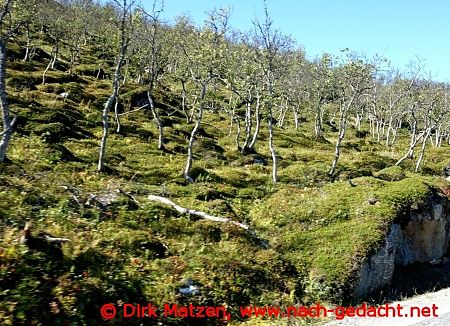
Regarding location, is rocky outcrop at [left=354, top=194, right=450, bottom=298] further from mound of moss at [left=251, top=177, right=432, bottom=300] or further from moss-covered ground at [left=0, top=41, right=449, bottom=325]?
moss-covered ground at [left=0, top=41, right=449, bottom=325]

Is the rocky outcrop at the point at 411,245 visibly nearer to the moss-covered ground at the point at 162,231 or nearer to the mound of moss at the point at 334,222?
the mound of moss at the point at 334,222

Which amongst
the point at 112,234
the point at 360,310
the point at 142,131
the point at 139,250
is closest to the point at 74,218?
the point at 112,234

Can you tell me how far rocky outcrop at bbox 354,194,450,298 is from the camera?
18934mm

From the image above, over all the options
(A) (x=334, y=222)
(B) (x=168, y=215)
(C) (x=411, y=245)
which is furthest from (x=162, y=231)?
(C) (x=411, y=245)

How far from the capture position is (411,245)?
23703 millimetres

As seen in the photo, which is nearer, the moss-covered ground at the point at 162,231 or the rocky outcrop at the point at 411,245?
the moss-covered ground at the point at 162,231

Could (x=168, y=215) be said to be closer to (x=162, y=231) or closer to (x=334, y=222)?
(x=162, y=231)

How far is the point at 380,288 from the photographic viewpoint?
19359 mm

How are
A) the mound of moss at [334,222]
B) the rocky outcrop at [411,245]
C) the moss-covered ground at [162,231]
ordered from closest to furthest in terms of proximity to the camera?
the moss-covered ground at [162,231]
the mound of moss at [334,222]
the rocky outcrop at [411,245]

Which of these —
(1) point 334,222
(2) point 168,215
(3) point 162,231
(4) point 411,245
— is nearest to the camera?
(3) point 162,231

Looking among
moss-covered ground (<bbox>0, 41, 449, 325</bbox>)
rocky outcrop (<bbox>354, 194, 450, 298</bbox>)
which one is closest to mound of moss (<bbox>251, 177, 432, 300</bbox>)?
moss-covered ground (<bbox>0, 41, 449, 325</bbox>)

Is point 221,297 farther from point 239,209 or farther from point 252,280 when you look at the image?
point 239,209

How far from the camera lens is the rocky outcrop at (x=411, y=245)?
62.1ft

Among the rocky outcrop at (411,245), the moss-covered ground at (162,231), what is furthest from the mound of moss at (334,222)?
the rocky outcrop at (411,245)
